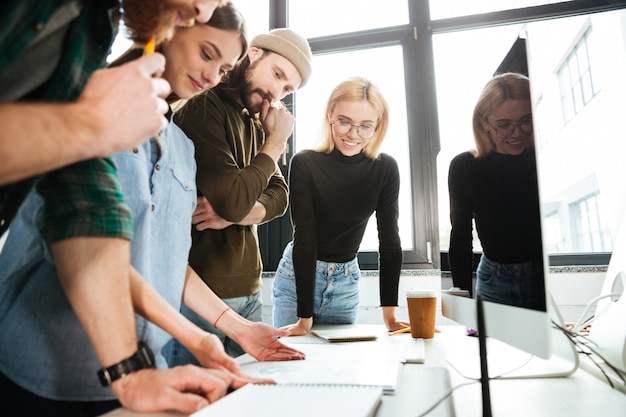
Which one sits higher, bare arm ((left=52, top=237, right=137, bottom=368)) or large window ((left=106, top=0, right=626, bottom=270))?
large window ((left=106, top=0, right=626, bottom=270))

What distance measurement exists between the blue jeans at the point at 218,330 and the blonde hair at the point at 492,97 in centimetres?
65

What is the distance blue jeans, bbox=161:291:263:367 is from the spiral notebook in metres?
0.33

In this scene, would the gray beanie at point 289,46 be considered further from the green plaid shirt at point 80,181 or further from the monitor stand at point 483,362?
the monitor stand at point 483,362

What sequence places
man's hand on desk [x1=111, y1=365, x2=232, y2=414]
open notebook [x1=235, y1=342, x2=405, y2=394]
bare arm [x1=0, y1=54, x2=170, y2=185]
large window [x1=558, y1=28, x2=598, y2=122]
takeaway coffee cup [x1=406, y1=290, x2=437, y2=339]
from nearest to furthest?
bare arm [x1=0, y1=54, x2=170, y2=185] → man's hand on desk [x1=111, y1=365, x2=232, y2=414] → open notebook [x1=235, y1=342, x2=405, y2=394] → takeaway coffee cup [x1=406, y1=290, x2=437, y2=339] → large window [x1=558, y1=28, x2=598, y2=122]

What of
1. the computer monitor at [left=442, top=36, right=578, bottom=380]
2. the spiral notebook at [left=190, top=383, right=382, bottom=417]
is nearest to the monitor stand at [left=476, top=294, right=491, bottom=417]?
the computer monitor at [left=442, top=36, right=578, bottom=380]

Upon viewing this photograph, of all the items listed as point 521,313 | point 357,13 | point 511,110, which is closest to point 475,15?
point 357,13

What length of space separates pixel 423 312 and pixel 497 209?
534mm

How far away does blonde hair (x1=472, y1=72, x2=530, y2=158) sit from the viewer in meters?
0.58

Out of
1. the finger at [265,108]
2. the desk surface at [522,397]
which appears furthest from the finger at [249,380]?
the finger at [265,108]

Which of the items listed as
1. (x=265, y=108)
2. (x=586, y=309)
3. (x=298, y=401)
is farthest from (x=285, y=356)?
(x=265, y=108)

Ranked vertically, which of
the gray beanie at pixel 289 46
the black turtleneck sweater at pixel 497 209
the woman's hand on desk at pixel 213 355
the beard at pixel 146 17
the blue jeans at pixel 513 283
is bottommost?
the woman's hand on desk at pixel 213 355

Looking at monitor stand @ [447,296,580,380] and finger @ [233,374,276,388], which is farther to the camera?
monitor stand @ [447,296,580,380]

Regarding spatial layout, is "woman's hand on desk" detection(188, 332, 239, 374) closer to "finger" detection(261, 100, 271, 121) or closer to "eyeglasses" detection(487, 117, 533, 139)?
"eyeglasses" detection(487, 117, 533, 139)

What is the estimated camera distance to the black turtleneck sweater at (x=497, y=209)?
53 cm
